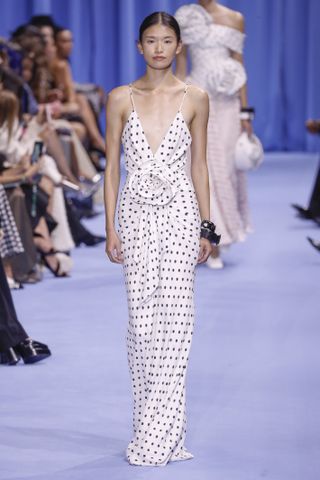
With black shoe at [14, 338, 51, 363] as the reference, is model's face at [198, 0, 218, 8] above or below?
above

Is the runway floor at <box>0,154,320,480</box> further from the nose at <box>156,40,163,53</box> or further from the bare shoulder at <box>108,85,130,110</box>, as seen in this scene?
the nose at <box>156,40,163,53</box>

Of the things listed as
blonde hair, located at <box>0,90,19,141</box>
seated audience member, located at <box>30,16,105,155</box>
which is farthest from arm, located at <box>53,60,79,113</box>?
blonde hair, located at <box>0,90,19,141</box>

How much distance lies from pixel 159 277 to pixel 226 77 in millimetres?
3887

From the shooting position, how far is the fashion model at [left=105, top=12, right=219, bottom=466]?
152 inches

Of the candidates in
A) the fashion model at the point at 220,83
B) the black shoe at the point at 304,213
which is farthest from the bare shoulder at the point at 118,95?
the black shoe at the point at 304,213

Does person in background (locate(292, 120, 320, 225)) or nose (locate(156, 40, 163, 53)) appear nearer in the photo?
nose (locate(156, 40, 163, 53))

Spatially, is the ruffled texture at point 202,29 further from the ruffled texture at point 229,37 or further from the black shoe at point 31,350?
the black shoe at point 31,350

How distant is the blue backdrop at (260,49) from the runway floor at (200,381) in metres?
8.20

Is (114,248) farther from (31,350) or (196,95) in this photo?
(31,350)

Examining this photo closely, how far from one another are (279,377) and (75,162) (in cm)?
532

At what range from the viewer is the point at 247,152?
7.77 m

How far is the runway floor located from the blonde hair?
0.85 m

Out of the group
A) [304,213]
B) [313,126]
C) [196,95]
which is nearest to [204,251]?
[196,95]

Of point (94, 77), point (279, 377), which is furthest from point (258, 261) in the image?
point (94, 77)
